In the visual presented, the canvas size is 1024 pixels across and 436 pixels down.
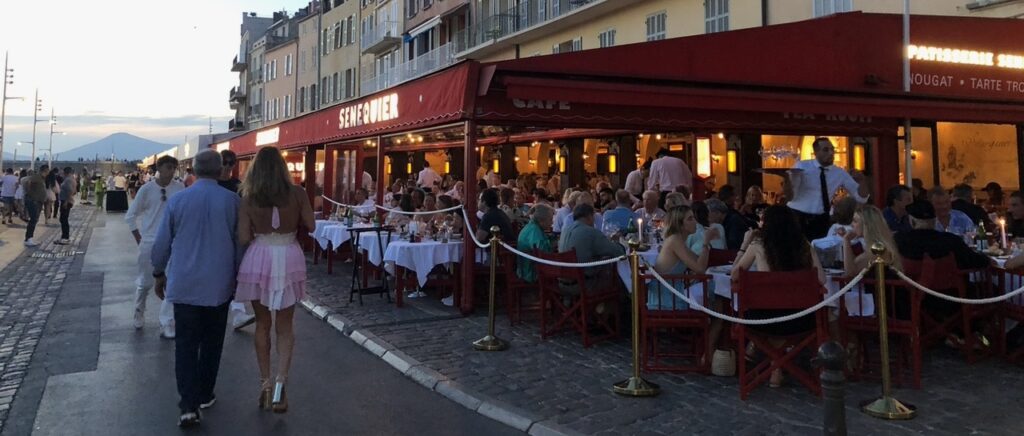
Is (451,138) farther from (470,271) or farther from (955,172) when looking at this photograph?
(955,172)

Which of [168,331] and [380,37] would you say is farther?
[380,37]

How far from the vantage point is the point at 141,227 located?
284 inches

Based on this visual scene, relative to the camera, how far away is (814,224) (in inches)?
295

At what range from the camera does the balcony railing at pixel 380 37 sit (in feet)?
128

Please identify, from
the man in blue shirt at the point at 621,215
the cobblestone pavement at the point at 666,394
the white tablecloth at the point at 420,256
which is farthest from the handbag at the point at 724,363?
the white tablecloth at the point at 420,256

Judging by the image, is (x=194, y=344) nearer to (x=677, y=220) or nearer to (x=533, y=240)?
(x=677, y=220)

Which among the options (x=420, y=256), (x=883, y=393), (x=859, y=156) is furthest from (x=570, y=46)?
(x=883, y=393)

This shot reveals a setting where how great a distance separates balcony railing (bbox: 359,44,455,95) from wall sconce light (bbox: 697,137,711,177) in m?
20.4

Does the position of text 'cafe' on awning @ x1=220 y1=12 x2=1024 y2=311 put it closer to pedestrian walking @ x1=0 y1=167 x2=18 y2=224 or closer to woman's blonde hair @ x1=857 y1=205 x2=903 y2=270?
woman's blonde hair @ x1=857 y1=205 x2=903 y2=270

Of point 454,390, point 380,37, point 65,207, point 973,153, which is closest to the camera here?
point 454,390


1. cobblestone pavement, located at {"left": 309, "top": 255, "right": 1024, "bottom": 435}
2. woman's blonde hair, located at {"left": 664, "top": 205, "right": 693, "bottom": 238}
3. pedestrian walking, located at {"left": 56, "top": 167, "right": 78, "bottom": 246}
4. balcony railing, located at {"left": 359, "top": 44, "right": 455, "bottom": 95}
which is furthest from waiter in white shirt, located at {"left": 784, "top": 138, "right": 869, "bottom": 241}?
balcony railing, located at {"left": 359, "top": 44, "right": 455, "bottom": 95}

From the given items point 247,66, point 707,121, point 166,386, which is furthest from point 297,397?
point 247,66

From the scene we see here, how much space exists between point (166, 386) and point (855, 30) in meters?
12.4

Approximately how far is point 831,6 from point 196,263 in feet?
53.3
